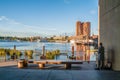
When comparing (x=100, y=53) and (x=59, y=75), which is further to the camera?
(x=100, y=53)

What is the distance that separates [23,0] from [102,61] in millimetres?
15296

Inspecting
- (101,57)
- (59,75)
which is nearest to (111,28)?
(101,57)

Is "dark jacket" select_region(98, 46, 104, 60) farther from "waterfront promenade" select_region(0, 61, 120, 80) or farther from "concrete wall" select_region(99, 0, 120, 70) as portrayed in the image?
"waterfront promenade" select_region(0, 61, 120, 80)

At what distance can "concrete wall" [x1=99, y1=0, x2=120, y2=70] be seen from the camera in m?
9.52

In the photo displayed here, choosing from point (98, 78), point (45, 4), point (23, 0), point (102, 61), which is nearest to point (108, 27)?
point (102, 61)

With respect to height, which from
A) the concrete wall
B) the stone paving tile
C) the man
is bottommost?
the stone paving tile

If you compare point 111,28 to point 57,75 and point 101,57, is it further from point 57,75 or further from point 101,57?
point 57,75

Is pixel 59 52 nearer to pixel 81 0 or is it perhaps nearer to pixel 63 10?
pixel 81 0

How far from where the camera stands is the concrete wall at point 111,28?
31.2 feet

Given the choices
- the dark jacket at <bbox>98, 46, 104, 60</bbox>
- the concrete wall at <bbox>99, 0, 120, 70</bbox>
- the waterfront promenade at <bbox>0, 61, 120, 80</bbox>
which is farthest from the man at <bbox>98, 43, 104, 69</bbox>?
the waterfront promenade at <bbox>0, 61, 120, 80</bbox>

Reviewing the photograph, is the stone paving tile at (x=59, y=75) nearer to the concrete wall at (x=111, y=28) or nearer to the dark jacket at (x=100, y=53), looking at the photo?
the concrete wall at (x=111, y=28)

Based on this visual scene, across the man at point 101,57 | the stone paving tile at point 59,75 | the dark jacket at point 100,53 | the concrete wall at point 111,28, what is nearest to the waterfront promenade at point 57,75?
the stone paving tile at point 59,75

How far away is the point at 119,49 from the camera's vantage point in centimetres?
928

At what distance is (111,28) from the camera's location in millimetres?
10477
